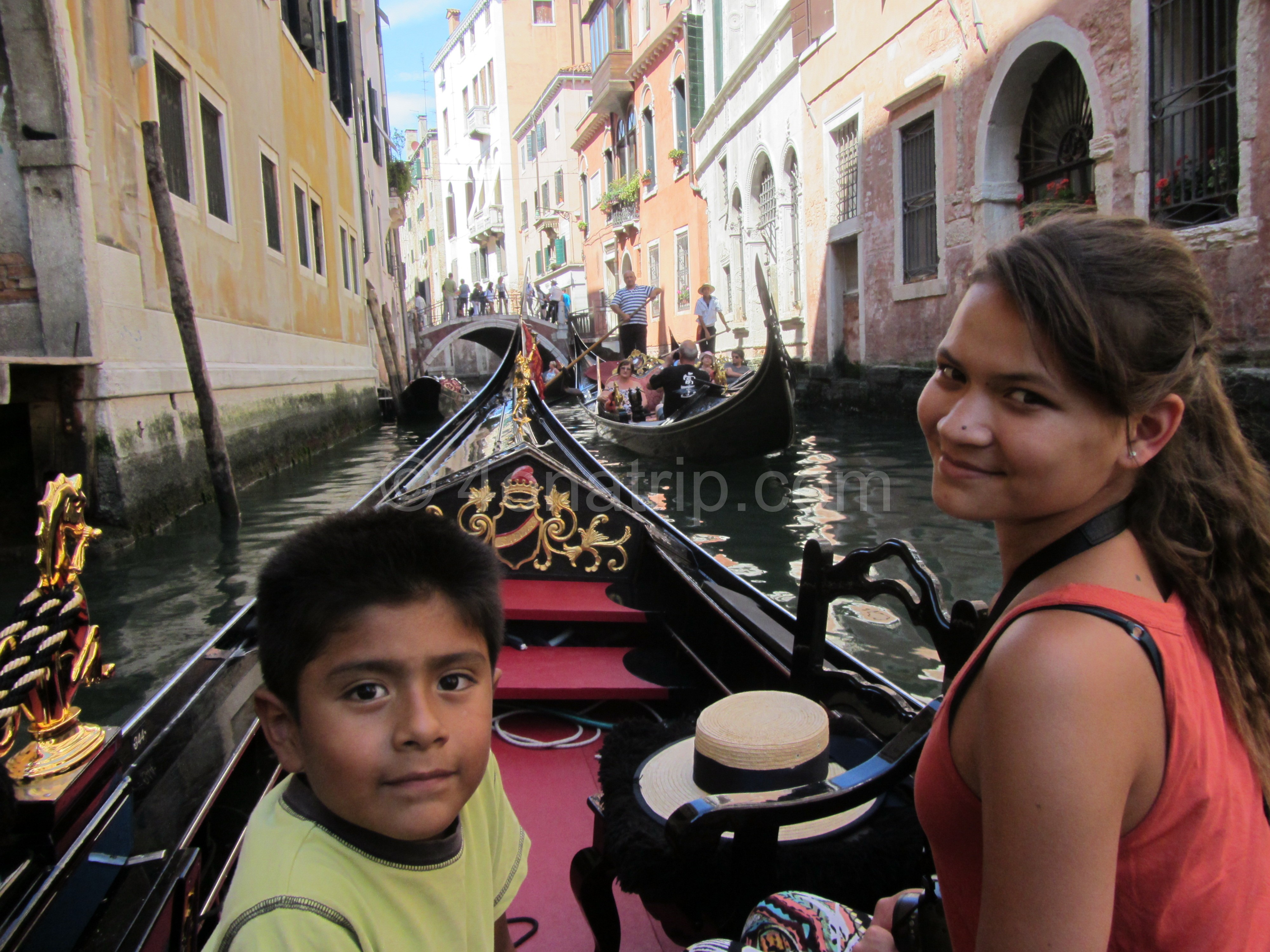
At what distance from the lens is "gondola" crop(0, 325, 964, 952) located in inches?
26.2

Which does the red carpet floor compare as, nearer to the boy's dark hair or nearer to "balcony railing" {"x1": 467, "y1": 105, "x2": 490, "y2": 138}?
the boy's dark hair

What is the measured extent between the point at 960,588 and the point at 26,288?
3.43m

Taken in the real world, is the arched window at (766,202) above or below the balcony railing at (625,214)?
below

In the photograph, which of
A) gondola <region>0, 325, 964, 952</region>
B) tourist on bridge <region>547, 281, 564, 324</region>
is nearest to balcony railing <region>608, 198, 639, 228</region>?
tourist on bridge <region>547, 281, 564, 324</region>

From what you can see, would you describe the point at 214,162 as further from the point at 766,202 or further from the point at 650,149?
the point at 650,149

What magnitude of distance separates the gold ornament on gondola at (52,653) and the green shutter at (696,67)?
12.1 meters

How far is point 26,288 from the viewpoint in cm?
319

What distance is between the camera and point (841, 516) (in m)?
4.41

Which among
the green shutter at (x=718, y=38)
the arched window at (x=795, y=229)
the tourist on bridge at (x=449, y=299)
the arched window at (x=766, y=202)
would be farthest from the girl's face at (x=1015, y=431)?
the tourist on bridge at (x=449, y=299)

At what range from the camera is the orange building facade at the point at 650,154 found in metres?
12.5

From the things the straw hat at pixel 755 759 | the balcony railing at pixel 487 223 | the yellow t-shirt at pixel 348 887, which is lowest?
the straw hat at pixel 755 759

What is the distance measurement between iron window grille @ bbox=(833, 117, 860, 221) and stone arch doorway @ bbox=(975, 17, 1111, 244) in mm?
1943

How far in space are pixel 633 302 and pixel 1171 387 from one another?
794cm

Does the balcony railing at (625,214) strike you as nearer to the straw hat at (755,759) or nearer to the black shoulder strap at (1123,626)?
the straw hat at (755,759)
